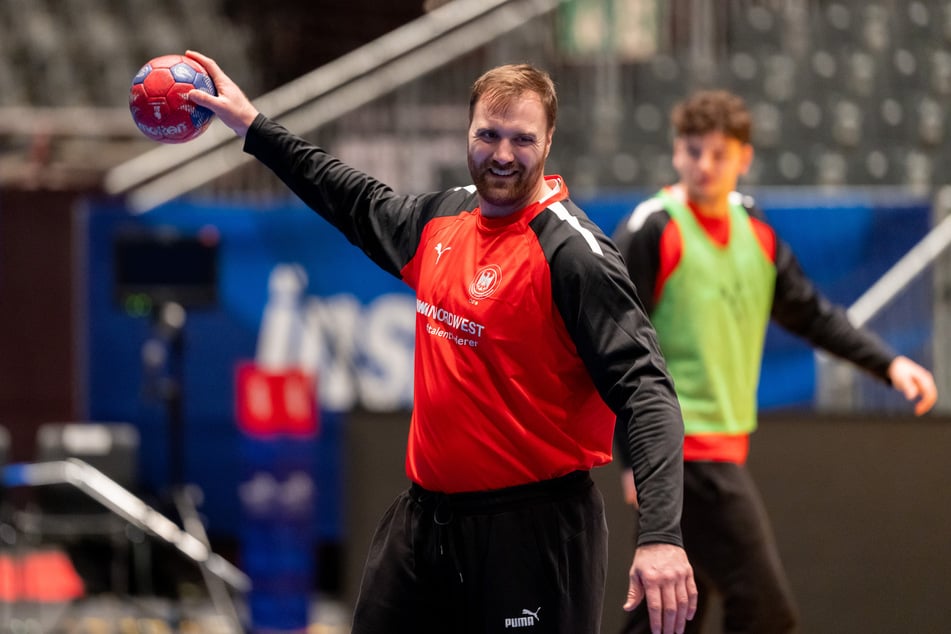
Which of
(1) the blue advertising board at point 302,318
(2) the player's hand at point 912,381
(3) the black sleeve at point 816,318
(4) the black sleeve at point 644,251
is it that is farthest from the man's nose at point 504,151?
(1) the blue advertising board at point 302,318

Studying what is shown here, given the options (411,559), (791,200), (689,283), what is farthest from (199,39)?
(411,559)

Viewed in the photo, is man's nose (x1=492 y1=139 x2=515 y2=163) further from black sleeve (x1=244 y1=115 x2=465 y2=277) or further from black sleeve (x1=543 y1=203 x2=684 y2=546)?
black sleeve (x1=244 y1=115 x2=465 y2=277)

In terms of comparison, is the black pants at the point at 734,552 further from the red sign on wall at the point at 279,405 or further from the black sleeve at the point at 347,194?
the red sign on wall at the point at 279,405

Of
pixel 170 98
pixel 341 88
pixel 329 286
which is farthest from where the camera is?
pixel 341 88

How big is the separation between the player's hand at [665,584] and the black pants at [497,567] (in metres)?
0.43

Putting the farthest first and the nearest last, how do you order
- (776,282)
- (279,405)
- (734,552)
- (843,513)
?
(279,405) < (843,513) < (776,282) < (734,552)

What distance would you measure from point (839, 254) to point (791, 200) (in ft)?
1.72

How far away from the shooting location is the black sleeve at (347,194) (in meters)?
3.95

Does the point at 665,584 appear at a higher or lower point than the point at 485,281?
lower

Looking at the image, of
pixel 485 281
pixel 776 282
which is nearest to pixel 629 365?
pixel 485 281

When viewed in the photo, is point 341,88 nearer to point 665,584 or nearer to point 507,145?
point 507,145

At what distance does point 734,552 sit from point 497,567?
1703mm

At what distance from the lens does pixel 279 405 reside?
7.94 m

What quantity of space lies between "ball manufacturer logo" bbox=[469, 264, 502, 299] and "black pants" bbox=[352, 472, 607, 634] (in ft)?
1.66
